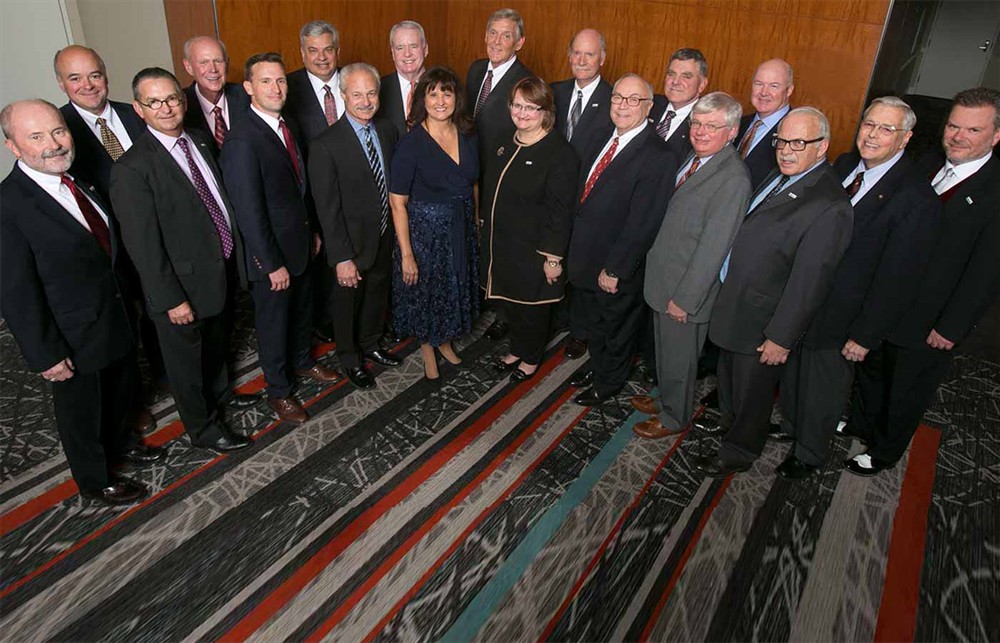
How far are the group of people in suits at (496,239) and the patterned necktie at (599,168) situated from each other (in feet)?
0.08

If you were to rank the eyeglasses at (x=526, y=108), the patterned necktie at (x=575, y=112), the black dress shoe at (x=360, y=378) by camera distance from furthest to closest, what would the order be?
the patterned necktie at (x=575, y=112)
the black dress shoe at (x=360, y=378)
the eyeglasses at (x=526, y=108)

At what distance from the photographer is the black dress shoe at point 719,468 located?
318 cm

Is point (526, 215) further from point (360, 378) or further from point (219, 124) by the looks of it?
point (219, 124)

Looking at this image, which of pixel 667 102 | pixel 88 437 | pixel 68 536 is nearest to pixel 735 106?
pixel 667 102

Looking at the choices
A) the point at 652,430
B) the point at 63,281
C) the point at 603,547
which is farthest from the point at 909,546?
the point at 63,281

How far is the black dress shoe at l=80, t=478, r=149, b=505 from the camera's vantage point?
2870mm

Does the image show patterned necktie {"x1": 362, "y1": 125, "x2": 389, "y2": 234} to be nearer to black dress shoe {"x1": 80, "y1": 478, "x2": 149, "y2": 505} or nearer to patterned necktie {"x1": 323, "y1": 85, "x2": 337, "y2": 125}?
patterned necktie {"x1": 323, "y1": 85, "x2": 337, "y2": 125}

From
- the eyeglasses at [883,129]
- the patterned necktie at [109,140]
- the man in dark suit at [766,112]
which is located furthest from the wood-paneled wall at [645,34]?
the patterned necktie at [109,140]

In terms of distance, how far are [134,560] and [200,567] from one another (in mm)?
290

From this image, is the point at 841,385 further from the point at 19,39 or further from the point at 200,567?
the point at 19,39

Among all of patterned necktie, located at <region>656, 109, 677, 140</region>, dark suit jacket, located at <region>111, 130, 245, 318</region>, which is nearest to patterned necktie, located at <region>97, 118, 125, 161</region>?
dark suit jacket, located at <region>111, 130, 245, 318</region>

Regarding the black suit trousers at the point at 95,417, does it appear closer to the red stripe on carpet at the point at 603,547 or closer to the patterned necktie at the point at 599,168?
the red stripe on carpet at the point at 603,547

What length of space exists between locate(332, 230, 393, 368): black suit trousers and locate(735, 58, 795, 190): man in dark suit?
2073 mm

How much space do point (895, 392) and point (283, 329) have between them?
3192 millimetres
